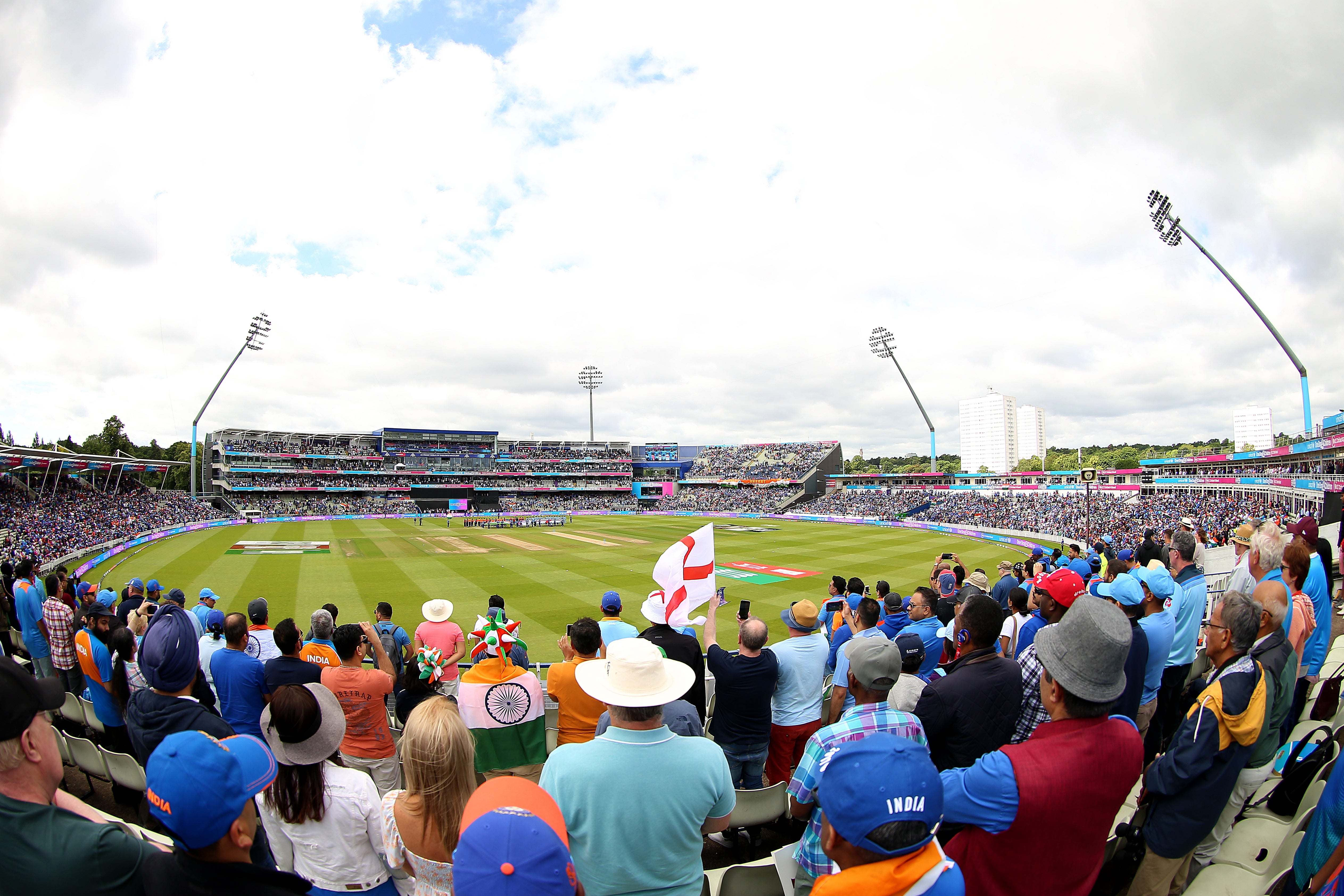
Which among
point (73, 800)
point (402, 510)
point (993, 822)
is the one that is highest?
point (73, 800)

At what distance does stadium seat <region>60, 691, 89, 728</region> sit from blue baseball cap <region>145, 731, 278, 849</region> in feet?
23.0

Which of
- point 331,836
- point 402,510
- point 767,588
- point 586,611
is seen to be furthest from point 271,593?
point 402,510

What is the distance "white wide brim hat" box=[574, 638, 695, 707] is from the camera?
2586 millimetres

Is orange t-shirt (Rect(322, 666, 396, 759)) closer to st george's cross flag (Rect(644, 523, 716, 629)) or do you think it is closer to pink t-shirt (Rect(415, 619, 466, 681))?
pink t-shirt (Rect(415, 619, 466, 681))

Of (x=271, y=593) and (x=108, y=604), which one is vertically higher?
(x=108, y=604)

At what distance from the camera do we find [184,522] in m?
47.8

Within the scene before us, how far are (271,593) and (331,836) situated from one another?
2289 centimetres

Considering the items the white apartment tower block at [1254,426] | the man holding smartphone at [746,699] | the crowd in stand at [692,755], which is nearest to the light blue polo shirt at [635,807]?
the crowd in stand at [692,755]

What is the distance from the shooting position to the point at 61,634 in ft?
24.7

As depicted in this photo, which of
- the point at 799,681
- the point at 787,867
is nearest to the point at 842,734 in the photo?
the point at 787,867

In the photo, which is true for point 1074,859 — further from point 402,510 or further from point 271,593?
point 402,510

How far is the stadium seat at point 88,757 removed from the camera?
5215 mm

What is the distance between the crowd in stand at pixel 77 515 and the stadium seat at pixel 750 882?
113 feet

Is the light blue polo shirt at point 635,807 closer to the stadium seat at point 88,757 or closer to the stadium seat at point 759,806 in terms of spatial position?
the stadium seat at point 759,806
